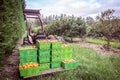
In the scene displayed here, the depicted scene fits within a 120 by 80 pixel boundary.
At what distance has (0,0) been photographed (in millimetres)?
3367

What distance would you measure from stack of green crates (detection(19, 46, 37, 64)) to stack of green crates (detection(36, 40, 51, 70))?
0.17 meters

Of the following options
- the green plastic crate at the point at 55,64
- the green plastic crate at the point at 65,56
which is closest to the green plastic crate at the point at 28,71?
the green plastic crate at the point at 55,64

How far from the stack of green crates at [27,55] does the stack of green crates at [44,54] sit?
0.17 meters

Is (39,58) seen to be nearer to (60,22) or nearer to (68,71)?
(68,71)

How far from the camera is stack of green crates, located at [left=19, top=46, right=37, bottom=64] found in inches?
158

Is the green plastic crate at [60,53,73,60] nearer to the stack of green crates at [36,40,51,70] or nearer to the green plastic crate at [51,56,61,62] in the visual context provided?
the green plastic crate at [51,56,61,62]

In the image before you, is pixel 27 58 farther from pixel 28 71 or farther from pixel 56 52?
pixel 56 52

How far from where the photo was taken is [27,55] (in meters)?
4.11

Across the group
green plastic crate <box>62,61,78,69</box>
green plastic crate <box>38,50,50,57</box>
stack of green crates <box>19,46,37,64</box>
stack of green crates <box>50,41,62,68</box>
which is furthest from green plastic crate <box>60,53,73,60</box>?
stack of green crates <box>19,46,37,64</box>

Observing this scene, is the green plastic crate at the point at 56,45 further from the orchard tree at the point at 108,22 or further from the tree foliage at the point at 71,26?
the tree foliage at the point at 71,26

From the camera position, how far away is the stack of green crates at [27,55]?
4.01 metres

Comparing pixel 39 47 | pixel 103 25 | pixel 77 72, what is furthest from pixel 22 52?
pixel 103 25

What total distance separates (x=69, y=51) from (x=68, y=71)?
0.78 metres

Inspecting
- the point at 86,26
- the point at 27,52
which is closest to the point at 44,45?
the point at 27,52
